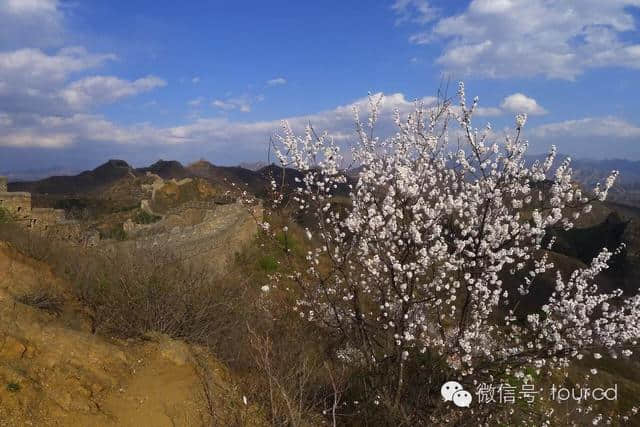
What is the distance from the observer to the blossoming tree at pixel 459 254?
675 cm

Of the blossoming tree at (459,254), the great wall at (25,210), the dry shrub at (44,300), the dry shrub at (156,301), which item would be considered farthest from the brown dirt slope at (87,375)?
the great wall at (25,210)

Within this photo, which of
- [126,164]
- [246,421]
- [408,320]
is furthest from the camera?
[126,164]

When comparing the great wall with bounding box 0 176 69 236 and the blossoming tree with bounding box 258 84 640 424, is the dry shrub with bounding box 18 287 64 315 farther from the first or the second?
the great wall with bounding box 0 176 69 236

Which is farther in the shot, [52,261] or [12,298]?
[52,261]

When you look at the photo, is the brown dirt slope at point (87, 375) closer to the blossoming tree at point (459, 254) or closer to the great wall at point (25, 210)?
the blossoming tree at point (459, 254)

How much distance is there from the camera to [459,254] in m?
7.25

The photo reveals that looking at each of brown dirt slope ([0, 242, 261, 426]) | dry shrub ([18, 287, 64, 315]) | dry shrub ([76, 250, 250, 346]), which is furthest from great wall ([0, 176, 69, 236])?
brown dirt slope ([0, 242, 261, 426])

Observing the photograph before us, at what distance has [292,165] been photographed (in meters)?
8.11

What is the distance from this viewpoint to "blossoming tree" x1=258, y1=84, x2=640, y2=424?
6.75m

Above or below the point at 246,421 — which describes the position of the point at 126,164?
above

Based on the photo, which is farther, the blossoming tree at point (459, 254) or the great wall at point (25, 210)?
the great wall at point (25, 210)

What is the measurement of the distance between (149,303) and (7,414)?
263 cm

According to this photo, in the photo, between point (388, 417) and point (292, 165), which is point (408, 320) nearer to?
point (388, 417)

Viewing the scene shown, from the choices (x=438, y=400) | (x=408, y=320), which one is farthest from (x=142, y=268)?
(x=438, y=400)
